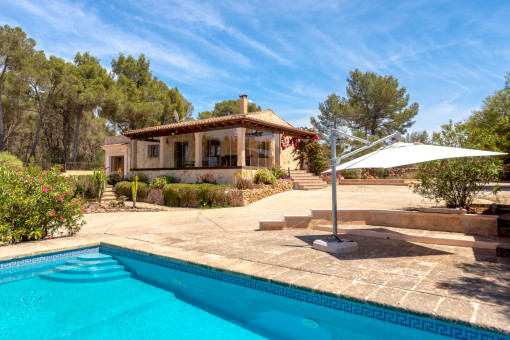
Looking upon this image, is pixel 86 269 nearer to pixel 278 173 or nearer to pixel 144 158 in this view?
pixel 278 173

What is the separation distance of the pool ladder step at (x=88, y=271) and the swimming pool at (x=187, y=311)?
0.14 metres

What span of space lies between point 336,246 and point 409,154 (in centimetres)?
201

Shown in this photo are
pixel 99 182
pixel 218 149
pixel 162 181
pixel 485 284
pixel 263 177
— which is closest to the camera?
pixel 485 284

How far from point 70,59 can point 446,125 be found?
3401cm

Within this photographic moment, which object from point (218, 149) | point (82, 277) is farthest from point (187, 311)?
point (218, 149)

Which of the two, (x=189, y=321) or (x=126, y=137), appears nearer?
(x=189, y=321)

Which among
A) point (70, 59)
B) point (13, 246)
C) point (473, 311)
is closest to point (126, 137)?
point (70, 59)

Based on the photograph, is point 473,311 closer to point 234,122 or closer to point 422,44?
point 234,122

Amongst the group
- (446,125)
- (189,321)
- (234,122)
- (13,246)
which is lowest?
(189,321)

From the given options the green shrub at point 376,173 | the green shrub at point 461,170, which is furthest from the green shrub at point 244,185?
the green shrub at point 376,173

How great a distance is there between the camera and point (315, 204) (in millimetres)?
11359

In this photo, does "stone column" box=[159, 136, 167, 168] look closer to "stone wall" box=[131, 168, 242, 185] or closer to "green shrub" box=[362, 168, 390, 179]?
"stone wall" box=[131, 168, 242, 185]

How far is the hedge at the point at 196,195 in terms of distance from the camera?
13.7 metres

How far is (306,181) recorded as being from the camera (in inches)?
680
